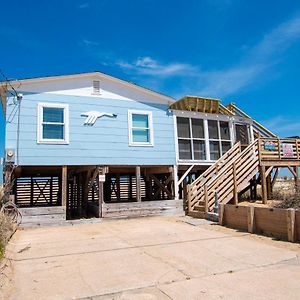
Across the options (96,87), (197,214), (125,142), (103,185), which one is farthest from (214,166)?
(103,185)

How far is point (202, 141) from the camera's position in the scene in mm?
15977

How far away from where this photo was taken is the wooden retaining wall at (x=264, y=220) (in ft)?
25.1

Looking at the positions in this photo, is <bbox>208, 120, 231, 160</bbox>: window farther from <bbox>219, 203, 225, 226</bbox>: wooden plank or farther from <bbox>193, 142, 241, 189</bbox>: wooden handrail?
<bbox>219, 203, 225, 226</bbox>: wooden plank

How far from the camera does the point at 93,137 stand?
13.4m

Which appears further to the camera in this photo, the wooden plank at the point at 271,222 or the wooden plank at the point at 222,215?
the wooden plank at the point at 222,215

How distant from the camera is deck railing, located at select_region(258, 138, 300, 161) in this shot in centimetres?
1518

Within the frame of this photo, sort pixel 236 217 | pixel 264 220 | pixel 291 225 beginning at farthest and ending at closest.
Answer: pixel 236 217, pixel 264 220, pixel 291 225

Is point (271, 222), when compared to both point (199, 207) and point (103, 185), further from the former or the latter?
point (103, 185)

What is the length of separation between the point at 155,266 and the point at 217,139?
37.3 feet

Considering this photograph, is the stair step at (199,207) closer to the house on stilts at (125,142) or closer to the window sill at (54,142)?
the house on stilts at (125,142)

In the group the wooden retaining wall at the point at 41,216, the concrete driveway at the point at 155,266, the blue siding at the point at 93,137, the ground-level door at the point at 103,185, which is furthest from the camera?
the ground-level door at the point at 103,185

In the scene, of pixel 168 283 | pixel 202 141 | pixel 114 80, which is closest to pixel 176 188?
pixel 202 141

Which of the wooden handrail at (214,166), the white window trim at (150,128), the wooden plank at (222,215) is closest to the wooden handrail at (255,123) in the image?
the wooden handrail at (214,166)

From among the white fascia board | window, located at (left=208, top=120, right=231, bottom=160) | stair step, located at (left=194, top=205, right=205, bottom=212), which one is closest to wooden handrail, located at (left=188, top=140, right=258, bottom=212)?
stair step, located at (left=194, top=205, right=205, bottom=212)
